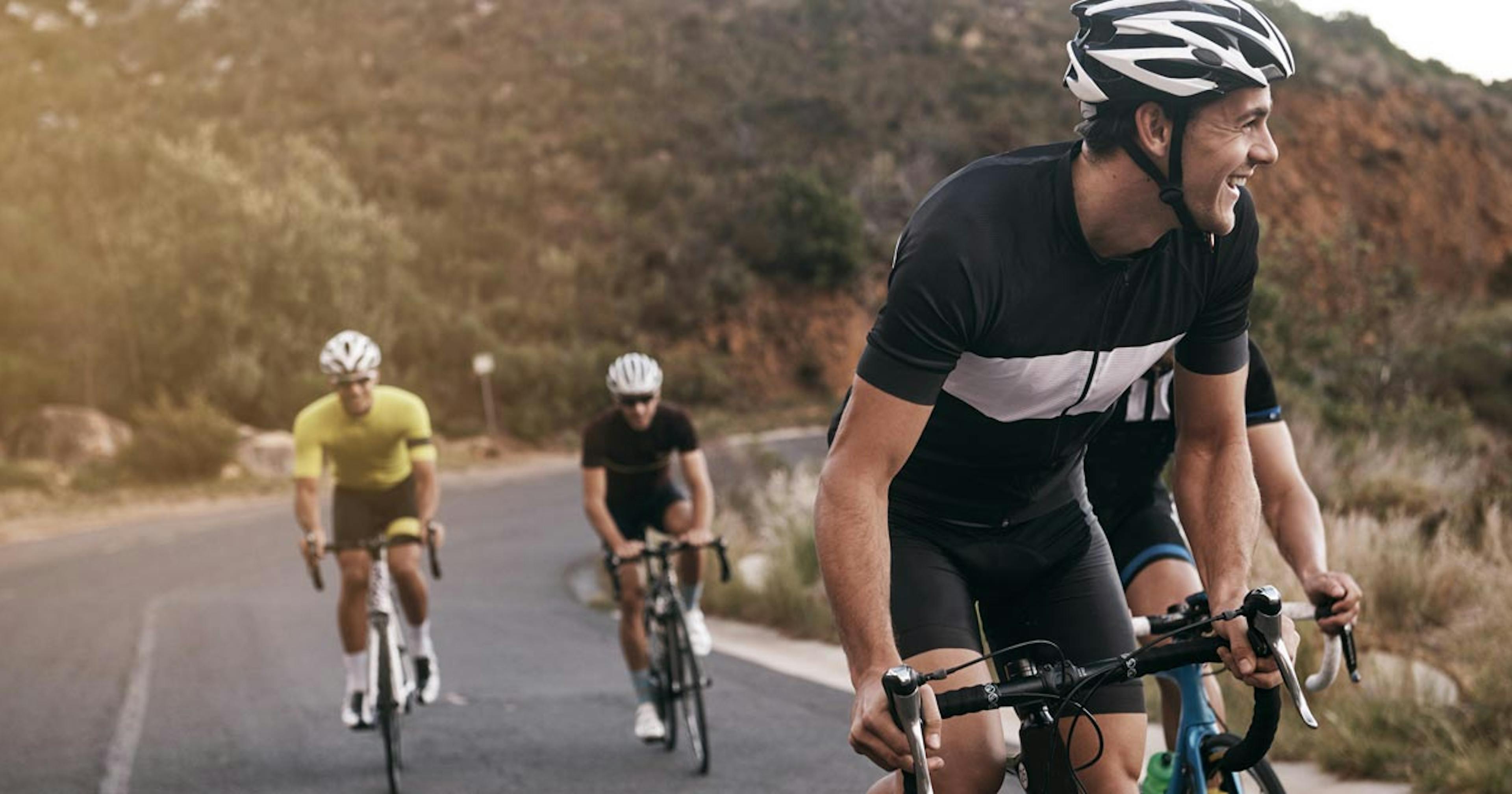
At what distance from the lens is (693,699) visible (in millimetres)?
8070

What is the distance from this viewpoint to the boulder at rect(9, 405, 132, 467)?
35094 mm

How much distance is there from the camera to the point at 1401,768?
20.8ft

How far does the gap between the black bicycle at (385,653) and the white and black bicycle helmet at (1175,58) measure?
5.69 metres

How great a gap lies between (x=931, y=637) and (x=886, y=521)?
47 centimetres

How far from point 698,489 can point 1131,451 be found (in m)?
3.97

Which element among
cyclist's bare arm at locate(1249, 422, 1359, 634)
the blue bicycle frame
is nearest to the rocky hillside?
cyclist's bare arm at locate(1249, 422, 1359, 634)

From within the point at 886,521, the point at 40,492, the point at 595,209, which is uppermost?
the point at 595,209

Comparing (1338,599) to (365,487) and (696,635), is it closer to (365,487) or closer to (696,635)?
(696,635)

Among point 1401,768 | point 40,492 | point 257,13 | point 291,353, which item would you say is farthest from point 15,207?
point 1401,768

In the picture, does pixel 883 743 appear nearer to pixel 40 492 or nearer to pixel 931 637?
pixel 931 637

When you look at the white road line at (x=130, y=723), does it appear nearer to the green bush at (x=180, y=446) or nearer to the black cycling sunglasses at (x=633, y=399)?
the black cycling sunglasses at (x=633, y=399)

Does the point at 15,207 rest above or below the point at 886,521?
above

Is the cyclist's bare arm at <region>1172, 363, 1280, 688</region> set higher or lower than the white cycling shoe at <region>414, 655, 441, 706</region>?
higher

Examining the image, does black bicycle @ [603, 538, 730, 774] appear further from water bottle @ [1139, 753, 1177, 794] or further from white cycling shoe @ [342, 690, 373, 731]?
water bottle @ [1139, 753, 1177, 794]
